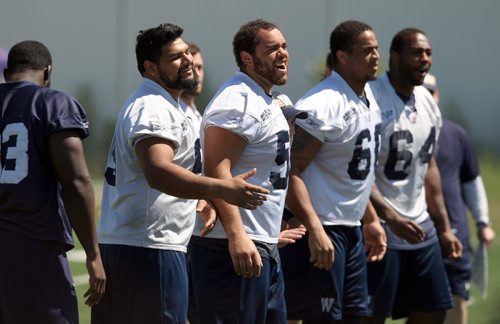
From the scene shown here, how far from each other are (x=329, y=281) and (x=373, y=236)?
0.52 m

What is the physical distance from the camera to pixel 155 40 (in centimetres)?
565

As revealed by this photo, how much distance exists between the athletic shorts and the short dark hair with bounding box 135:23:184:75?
382 centimetres

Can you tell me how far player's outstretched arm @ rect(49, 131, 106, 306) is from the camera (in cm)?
523

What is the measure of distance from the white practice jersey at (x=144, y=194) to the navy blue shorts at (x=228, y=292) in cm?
25

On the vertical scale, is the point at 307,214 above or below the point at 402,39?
below

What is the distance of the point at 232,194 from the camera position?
500cm

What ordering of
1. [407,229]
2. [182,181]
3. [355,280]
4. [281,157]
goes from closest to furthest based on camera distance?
[182,181]
[281,157]
[355,280]
[407,229]

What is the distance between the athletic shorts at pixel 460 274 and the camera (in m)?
8.81

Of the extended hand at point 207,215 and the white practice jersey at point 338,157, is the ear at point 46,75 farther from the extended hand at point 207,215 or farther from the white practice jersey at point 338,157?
the white practice jersey at point 338,157

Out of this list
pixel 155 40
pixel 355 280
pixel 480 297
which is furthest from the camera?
pixel 480 297

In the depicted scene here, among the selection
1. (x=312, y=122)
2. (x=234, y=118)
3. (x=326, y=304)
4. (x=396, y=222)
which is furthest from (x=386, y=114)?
(x=234, y=118)

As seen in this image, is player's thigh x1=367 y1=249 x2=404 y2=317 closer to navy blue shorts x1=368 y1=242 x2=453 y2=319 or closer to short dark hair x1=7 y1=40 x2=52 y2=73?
navy blue shorts x1=368 y1=242 x2=453 y2=319

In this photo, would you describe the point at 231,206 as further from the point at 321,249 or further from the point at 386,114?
the point at 386,114

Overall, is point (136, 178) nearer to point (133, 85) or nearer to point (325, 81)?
point (325, 81)
